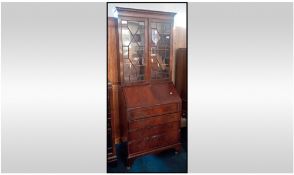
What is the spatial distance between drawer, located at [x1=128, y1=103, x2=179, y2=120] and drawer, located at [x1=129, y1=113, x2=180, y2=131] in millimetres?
39

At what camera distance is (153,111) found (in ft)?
6.17

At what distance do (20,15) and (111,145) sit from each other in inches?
49.4

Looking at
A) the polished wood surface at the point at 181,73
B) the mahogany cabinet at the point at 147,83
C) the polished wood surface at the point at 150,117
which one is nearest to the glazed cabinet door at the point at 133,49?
the mahogany cabinet at the point at 147,83

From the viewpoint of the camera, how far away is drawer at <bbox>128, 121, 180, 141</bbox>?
1857 millimetres

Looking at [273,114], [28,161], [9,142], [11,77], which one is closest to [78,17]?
[11,77]

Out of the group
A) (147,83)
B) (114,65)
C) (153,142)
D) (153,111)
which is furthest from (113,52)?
(153,142)

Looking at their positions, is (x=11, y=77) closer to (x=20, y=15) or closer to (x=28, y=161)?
(x=20, y=15)

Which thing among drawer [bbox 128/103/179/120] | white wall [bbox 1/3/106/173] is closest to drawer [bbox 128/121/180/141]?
drawer [bbox 128/103/179/120]

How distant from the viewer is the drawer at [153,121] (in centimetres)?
183

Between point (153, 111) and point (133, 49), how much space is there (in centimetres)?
61

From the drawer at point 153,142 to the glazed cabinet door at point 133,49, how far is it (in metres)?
0.57

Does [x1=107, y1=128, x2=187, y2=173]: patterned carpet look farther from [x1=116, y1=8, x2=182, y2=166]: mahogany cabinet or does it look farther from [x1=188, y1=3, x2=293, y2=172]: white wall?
[x1=188, y1=3, x2=293, y2=172]: white wall

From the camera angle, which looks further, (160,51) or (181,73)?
(181,73)

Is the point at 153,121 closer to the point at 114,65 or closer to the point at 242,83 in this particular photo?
the point at 114,65
